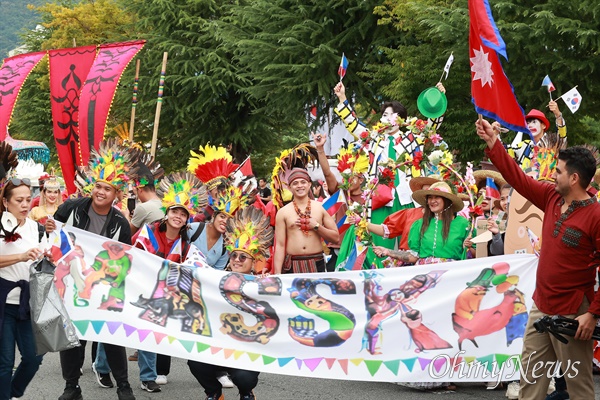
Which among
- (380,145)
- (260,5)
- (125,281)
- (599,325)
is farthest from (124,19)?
(599,325)

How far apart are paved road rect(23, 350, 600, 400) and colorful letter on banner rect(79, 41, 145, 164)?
142 inches

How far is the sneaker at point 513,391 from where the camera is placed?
7.54m

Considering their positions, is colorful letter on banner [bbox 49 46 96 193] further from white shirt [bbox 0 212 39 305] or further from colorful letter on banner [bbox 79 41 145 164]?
white shirt [bbox 0 212 39 305]

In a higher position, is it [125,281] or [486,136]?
[486,136]

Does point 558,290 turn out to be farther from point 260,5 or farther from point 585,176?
point 260,5

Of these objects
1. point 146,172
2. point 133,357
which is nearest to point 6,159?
point 146,172

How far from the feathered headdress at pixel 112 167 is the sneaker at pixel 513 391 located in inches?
137

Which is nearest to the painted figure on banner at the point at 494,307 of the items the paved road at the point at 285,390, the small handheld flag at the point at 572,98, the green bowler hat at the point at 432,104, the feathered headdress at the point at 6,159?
the paved road at the point at 285,390

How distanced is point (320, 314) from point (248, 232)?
824 mm

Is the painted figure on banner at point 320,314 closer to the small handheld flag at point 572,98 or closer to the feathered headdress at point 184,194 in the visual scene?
the feathered headdress at point 184,194

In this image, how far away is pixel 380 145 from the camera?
10117mm

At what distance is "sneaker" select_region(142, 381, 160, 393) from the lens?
26.8ft

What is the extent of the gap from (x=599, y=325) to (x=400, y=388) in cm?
272

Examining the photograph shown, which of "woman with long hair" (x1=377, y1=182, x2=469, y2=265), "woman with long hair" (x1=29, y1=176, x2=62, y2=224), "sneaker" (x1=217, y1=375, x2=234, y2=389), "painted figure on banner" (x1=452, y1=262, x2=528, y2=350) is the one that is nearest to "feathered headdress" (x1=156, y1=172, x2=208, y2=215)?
"sneaker" (x1=217, y1=375, x2=234, y2=389)
